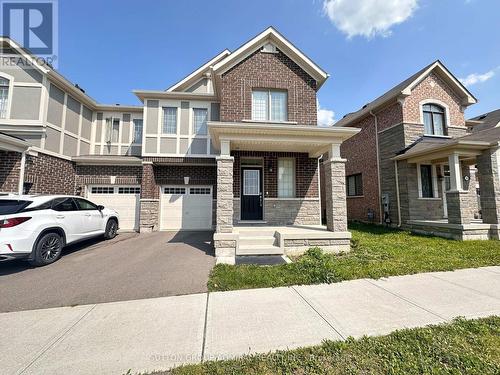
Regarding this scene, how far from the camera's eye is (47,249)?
5.34 m

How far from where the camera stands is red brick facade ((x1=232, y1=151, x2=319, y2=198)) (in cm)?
891

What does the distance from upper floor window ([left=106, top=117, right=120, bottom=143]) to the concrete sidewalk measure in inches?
409

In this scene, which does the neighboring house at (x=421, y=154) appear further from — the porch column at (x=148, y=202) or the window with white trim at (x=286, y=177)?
the porch column at (x=148, y=202)

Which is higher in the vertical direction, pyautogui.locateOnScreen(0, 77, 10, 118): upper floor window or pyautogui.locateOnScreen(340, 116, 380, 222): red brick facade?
pyautogui.locateOnScreen(0, 77, 10, 118): upper floor window

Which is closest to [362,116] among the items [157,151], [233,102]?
[233,102]

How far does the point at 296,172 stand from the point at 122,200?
838cm

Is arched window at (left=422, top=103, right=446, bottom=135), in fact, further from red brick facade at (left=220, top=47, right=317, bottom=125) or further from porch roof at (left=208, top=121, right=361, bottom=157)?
porch roof at (left=208, top=121, right=361, bottom=157)

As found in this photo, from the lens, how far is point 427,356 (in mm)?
2281

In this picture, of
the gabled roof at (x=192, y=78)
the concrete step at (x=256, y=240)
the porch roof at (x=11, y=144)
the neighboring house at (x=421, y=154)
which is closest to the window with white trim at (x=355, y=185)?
the neighboring house at (x=421, y=154)

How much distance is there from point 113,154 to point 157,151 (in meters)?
3.38

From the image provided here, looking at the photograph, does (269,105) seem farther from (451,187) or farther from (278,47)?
(451,187)

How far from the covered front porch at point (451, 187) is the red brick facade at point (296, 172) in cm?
473

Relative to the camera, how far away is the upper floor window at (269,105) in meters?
9.25

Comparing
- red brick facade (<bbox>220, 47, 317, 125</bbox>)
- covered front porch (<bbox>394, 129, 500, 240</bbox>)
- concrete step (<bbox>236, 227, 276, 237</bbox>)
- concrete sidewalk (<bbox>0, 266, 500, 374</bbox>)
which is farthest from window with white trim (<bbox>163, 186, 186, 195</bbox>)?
covered front porch (<bbox>394, 129, 500, 240</bbox>)
